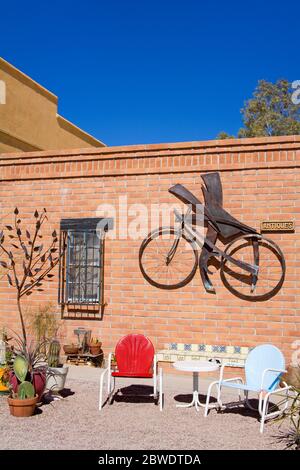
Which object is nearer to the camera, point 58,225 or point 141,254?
point 141,254

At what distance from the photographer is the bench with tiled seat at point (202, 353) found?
23.5 feet

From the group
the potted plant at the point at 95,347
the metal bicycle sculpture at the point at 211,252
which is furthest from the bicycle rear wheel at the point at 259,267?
the potted plant at the point at 95,347

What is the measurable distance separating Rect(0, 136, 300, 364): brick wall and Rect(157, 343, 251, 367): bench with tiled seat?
10 cm

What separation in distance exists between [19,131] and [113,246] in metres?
4.90

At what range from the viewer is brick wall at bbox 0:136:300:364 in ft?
23.7

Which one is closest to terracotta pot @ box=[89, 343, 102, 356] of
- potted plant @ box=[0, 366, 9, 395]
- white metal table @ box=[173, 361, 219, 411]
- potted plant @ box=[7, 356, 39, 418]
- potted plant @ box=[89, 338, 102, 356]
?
potted plant @ box=[89, 338, 102, 356]

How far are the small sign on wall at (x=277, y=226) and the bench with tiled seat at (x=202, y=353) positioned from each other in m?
1.82

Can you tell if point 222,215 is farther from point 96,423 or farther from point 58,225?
point 96,423

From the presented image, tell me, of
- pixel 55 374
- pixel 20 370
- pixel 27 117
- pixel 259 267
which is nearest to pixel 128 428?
pixel 20 370

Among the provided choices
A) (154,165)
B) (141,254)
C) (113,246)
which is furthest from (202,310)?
(154,165)

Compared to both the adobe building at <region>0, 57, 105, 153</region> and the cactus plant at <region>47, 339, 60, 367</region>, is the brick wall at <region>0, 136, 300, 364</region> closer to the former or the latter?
the cactus plant at <region>47, 339, 60, 367</region>

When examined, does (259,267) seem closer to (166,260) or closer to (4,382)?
(166,260)

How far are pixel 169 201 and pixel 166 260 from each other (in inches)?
37.5

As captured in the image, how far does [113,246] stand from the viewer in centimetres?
805
